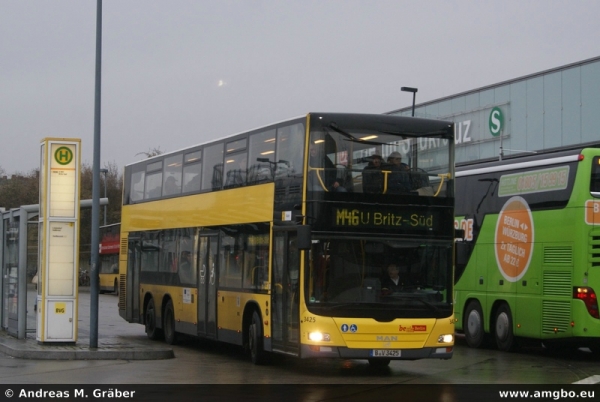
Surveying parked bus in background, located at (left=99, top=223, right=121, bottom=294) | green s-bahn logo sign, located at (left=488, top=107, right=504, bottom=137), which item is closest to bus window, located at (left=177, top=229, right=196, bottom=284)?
green s-bahn logo sign, located at (left=488, top=107, right=504, bottom=137)

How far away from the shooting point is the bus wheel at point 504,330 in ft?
71.0

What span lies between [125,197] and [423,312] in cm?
1229

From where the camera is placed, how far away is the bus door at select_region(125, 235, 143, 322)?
25328 millimetres

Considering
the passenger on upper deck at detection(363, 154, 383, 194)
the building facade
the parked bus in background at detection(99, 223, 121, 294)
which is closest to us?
the passenger on upper deck at detection(363, 154, 383, 194)

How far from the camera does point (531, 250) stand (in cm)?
2072

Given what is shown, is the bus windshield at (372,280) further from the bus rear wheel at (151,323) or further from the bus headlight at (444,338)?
the bus rear wheel at (151,323)

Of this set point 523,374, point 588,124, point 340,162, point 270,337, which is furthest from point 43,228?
point 588,124

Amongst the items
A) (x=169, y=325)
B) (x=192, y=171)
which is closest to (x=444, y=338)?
(x=192, y=171)

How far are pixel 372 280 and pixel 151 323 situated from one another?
10004 millimetres

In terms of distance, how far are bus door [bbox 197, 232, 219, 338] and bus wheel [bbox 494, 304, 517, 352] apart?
20.9 feet

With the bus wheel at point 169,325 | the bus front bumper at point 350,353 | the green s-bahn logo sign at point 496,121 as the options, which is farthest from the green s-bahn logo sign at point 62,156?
the green s-bahn logo sign at point 496,121

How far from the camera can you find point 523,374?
1672 cm

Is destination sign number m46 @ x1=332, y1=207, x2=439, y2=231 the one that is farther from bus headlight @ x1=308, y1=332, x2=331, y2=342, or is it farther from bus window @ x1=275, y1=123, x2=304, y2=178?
bus headlight @ x1=308, y1=332, x2=331, y2=342

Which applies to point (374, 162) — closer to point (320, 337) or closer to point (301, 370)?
point (320, 337)
